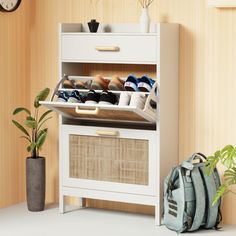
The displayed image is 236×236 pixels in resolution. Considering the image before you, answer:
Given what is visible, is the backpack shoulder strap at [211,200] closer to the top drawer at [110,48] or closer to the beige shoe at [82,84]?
the top drawer at [110,48]

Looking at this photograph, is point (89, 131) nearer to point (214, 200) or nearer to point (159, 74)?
point (159, 74)

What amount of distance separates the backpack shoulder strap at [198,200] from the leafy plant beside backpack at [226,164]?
0.10 metres

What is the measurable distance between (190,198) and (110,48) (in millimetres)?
1063

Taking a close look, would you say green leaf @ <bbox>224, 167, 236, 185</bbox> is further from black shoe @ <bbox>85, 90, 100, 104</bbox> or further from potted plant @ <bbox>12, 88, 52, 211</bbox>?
potted plant @ <bbox>12, 88, 52, 211</bbox>

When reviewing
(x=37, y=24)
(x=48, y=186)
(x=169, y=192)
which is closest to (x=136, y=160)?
(x=169, y=192)

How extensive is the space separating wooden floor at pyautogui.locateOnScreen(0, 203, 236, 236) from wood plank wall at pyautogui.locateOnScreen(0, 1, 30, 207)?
229 mm

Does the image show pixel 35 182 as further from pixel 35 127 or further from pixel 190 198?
pixel 190 198

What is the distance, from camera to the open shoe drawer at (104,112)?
454cm

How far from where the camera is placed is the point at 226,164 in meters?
4.44

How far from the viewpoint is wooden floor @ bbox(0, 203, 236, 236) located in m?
4.57

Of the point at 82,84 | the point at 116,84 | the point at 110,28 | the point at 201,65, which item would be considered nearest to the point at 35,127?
the point at 82,84

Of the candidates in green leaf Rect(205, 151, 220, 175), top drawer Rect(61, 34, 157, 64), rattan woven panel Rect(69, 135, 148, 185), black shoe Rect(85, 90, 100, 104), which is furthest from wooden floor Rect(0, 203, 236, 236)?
top drawer Rect(61, 34, 157, 64)

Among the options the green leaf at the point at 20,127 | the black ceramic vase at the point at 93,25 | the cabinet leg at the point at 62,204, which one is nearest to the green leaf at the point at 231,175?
the cabinet leg at the point at 62,204

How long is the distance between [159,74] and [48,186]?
1.34 metres
